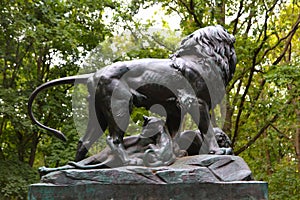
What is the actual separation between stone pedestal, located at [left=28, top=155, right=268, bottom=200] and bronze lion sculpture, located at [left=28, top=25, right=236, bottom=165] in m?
0.28

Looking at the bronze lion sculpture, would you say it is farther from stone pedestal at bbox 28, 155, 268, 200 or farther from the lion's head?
stone pedestal at bbox 28, 155, 268, 200

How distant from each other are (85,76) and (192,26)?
698 centimetres

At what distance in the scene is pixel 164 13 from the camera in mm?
13648

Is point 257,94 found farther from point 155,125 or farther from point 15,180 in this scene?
point 155,125

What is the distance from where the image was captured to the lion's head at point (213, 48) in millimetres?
5422

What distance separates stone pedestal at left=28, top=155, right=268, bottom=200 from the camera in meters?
4.78

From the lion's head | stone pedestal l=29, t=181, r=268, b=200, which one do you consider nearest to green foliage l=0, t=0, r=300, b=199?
the lion's head

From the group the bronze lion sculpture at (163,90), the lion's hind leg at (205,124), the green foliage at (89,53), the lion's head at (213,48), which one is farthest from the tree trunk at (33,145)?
the lion's hind leg at (205,124)

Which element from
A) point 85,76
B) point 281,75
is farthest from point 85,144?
point 281,75

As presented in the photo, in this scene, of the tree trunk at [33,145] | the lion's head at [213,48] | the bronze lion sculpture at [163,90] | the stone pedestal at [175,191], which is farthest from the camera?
the tree trunk at [33,145]

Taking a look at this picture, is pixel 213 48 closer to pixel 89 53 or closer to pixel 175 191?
pixel 175 191

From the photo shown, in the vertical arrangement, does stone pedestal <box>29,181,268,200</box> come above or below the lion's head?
below

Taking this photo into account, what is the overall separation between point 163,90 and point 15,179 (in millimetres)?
7059

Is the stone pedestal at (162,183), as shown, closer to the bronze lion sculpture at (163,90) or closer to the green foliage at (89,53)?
the bronze lion sculpture at (163,90)
